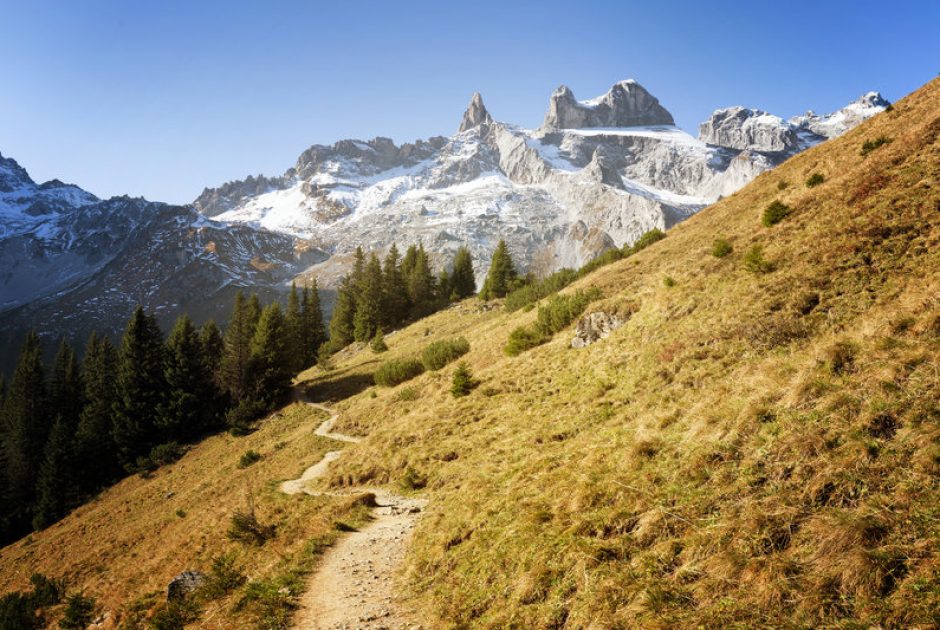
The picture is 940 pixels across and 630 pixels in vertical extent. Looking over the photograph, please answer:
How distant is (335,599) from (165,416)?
49727 millimetres

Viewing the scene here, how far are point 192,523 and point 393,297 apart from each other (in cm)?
5827

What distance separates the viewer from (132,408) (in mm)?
48562

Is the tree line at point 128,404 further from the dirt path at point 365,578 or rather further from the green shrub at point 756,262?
the green shrub at point 756,262

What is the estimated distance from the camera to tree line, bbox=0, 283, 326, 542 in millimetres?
44438

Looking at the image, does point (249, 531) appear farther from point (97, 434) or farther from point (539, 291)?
point (97, 434)

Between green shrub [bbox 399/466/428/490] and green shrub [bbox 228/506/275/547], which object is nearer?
green shrub [bbox 228/506/275/547]

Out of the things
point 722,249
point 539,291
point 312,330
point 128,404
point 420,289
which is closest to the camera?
point 722,249

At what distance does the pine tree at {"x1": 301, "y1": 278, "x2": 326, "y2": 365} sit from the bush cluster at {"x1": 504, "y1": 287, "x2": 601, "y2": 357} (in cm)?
5557

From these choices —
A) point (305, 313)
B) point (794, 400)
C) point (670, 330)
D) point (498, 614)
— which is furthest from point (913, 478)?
point (305, 313)

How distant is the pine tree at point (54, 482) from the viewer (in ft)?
135

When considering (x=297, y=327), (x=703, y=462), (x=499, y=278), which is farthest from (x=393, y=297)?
(x=703, y=462)

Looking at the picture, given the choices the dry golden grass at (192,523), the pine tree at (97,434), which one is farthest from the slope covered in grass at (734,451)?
the pine tree at (97,434)

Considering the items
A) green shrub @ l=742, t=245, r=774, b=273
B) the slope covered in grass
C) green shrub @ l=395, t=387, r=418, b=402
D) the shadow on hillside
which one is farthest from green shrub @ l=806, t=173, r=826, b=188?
the shadow on hillside

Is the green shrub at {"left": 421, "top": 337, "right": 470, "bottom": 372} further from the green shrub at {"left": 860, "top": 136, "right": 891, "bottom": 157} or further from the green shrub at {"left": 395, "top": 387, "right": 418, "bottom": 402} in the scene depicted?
the green shrub at {"left": 860, "top": 136, "right": 891, "bottom": 157}
